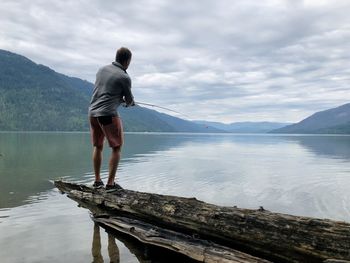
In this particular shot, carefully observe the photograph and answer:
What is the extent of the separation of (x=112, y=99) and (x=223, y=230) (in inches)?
148

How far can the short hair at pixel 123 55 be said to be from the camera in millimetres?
8062

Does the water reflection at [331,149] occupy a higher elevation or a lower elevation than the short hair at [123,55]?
lower

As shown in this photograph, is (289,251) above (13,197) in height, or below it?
above

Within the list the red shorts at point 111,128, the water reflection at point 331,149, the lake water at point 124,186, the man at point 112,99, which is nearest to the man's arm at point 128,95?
the man at point 112,99

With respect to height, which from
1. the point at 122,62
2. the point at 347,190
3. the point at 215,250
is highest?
the point at 122,62

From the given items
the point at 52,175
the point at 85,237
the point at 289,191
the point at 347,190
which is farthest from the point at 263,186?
the point at 85,237

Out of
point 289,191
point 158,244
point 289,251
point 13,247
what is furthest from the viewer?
point 289,191

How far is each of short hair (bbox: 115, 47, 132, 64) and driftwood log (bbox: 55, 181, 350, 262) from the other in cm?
286

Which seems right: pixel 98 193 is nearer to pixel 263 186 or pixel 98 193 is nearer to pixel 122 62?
pixel 122 62

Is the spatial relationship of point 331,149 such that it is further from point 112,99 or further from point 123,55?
point 112,99

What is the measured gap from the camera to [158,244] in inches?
234

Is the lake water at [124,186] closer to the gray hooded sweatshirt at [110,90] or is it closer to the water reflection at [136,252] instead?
the water reflection at [136,252]

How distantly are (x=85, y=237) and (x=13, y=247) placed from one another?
161 cm

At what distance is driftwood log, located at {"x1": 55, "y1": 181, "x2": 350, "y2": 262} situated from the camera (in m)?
4.63
